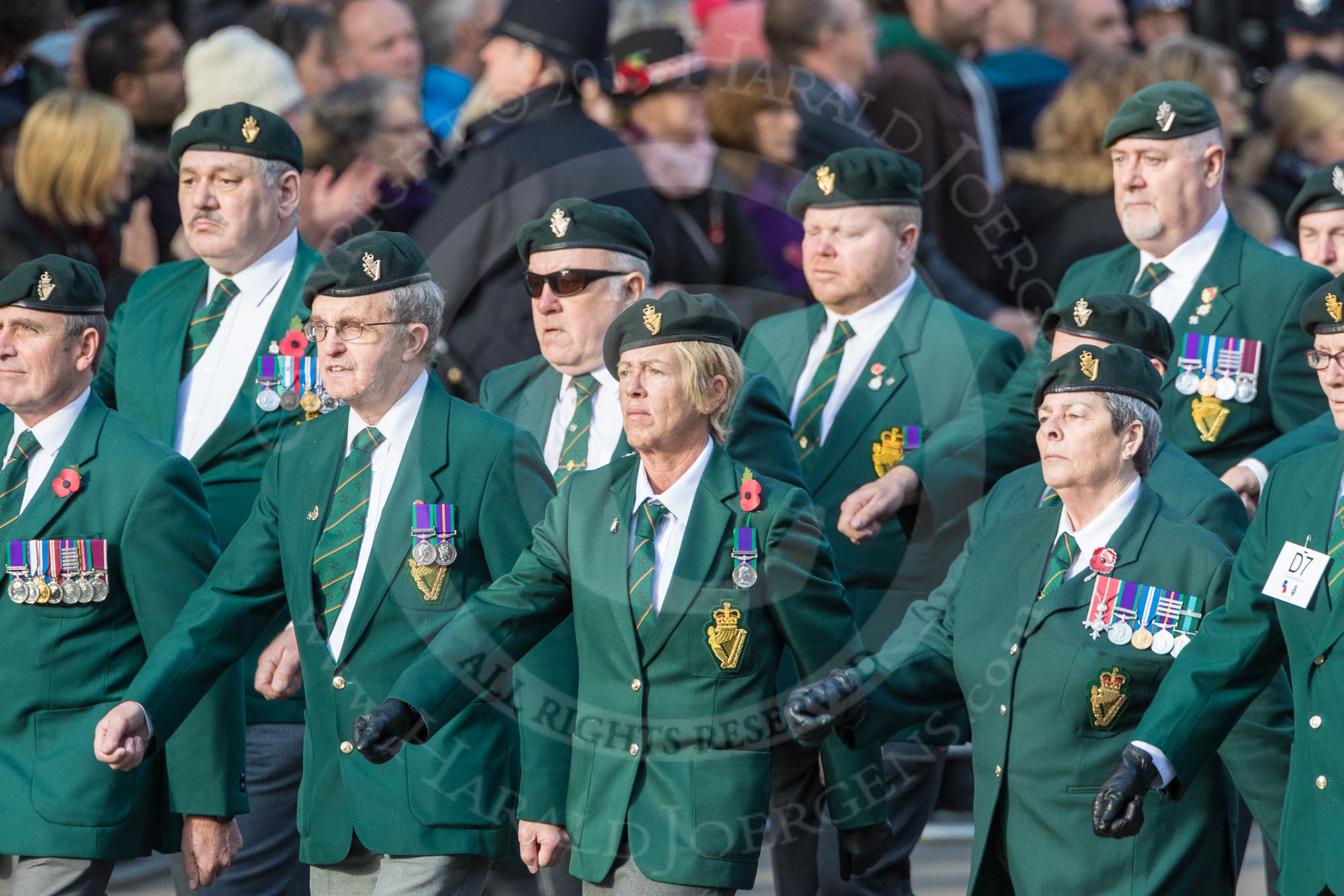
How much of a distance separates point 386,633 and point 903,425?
1931 millimetres

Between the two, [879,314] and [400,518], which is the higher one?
[879,314]

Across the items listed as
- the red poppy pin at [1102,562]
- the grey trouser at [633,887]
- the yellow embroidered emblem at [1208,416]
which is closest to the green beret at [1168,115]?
the yellow embroidered emblem at [1208,416]

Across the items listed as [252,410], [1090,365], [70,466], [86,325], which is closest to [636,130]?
[252,410]

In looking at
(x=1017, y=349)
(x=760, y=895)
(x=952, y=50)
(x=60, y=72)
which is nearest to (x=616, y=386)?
(x=1017, y=349)

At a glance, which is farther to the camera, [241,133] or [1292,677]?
[241,133]

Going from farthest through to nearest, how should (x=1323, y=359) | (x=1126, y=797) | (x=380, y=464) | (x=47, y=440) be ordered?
(x=47, y=440), (x=380, y=464), (x=1323, y=359), (x=1126, y=797)

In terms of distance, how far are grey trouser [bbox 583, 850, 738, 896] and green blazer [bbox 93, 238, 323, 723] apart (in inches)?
54.7

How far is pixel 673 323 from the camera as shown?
5508 millimetres

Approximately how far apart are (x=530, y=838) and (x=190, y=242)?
2.27 metres

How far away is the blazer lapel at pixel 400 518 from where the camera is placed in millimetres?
5645

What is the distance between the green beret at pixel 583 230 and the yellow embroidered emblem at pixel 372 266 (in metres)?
0.73

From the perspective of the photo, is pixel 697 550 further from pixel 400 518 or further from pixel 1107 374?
pixel 1107 374

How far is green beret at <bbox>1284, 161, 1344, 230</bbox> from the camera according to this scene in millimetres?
7055

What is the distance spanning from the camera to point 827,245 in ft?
22.7
